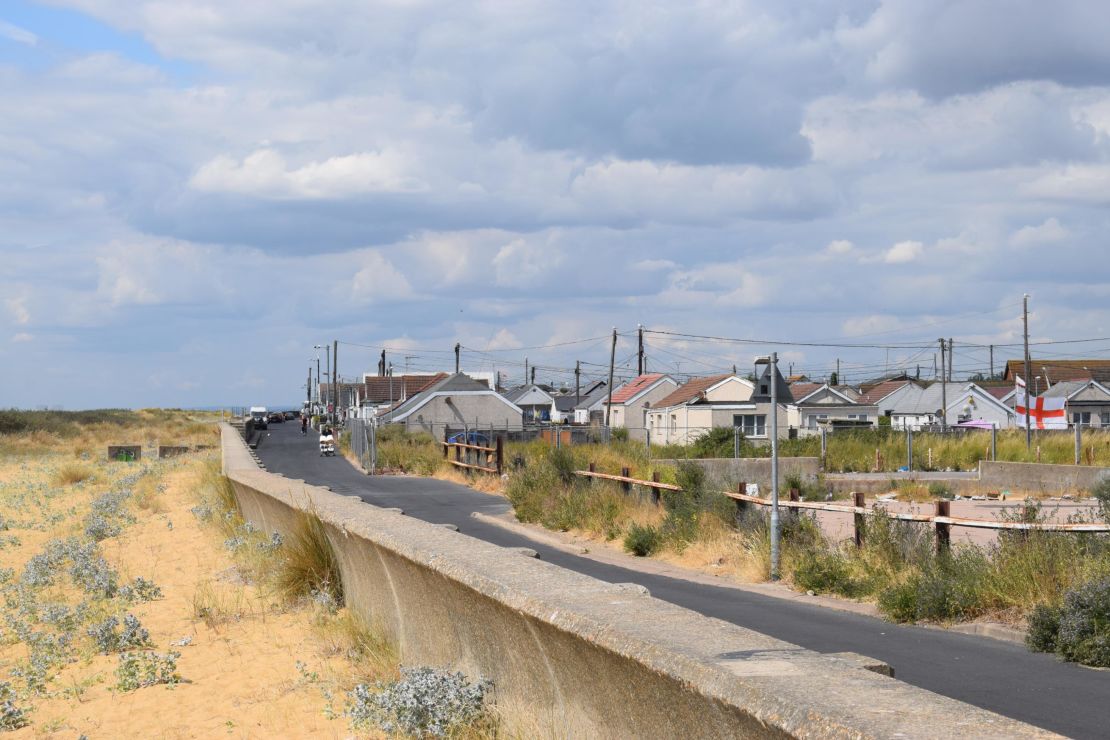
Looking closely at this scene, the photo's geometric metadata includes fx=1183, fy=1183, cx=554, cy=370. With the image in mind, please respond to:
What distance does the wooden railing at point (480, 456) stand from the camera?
35719 mm

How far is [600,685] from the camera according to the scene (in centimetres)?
490

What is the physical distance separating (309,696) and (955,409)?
7725cm

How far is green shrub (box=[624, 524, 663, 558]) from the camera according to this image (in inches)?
778

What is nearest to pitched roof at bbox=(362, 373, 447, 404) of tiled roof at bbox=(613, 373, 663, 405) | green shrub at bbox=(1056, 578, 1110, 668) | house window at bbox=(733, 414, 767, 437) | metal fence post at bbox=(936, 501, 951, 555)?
tiled roof at bbox=(613, 373, 663, 405)

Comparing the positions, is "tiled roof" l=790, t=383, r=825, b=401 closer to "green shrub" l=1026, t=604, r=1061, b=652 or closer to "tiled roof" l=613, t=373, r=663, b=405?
"tiled roof" l=613, t=373, r=663, b=405

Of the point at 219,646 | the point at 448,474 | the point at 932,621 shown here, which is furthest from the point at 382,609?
the point at 448,474

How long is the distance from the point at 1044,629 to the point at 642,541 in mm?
9613

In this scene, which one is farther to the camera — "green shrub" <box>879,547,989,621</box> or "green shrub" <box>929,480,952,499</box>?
"green shrub" <box>929,480,952,499</box>

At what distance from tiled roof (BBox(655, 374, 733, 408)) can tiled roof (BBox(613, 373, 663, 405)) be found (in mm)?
12280

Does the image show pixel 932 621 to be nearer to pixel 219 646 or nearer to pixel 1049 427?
pixel 219 646

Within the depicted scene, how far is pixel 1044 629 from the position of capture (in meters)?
10.8

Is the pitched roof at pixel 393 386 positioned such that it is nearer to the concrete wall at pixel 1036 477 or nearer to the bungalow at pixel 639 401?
the bungalow at pixel 639 401

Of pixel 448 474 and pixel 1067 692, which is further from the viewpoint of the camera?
pixel 448 474

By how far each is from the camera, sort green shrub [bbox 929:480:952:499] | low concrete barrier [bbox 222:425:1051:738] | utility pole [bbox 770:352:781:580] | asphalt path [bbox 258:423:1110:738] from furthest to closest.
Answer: green shrub [bbox 929:480:952:499] < utility pole [bbox 770:352:781:580] < asphalt path [bbox 258:423:1110:738] < low concrete barrier [bbox 222:425:1051:738]
